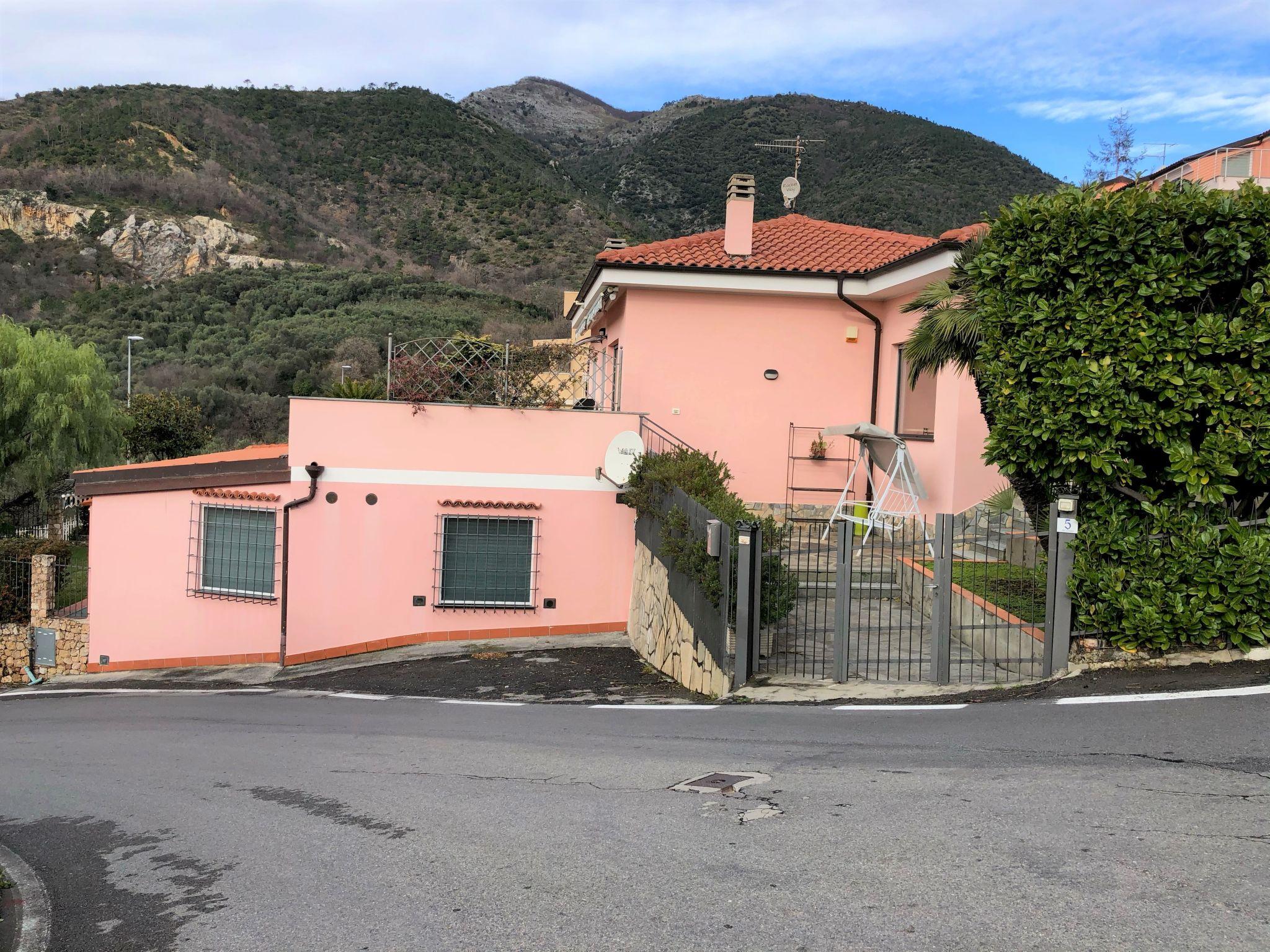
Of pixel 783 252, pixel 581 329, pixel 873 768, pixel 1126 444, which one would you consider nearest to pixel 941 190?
pixel 581 329

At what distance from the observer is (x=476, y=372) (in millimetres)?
16312

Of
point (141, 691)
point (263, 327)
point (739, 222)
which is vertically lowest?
point (141, 691)

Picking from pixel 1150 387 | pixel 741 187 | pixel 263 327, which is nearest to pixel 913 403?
pixel 741 187

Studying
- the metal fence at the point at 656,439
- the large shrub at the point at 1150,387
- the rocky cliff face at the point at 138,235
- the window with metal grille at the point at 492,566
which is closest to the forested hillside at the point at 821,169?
the rocky cliff face at the point at 138,235

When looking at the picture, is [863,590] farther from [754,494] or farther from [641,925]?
[641,925]

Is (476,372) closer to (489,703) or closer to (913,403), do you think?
(489,703)

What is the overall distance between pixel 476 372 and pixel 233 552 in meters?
4.93

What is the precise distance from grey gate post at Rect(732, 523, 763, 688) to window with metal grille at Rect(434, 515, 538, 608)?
21.8ft

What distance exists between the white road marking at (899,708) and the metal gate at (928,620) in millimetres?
702

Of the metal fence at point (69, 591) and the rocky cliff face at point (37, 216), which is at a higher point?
the rocky cliff face at point (37, 216)

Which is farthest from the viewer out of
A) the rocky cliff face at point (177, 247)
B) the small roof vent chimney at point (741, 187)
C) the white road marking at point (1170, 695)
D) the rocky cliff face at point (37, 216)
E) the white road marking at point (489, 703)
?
the rocky cliff face at point (177, 247)

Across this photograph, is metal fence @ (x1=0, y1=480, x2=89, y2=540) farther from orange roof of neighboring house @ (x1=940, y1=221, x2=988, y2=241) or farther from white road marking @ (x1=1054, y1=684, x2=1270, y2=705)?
white road marking @ (x1=1054, y1=684, x2=1270, y2=705)

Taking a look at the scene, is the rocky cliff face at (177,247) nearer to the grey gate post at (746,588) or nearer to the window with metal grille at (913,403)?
the window with metal grille at (913,403)

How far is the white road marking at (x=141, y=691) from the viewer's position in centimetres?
1451
